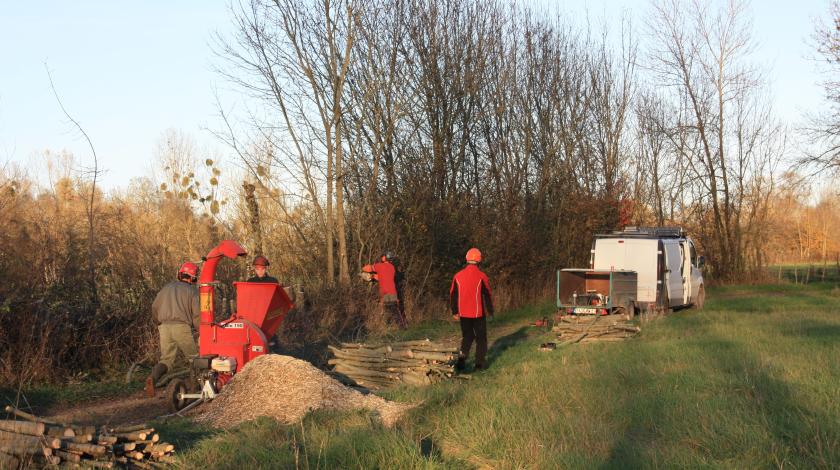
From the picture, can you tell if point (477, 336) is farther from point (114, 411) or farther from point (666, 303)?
point (666, 303)

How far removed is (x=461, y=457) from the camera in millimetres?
7609

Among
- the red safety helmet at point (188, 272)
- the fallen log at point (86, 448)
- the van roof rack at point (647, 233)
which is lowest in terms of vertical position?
the fallen log at point (86, 448)

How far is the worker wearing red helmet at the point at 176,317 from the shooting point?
11.5 meters

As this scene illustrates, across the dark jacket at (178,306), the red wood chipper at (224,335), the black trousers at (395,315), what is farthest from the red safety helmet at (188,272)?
the black trousers at (395,315)

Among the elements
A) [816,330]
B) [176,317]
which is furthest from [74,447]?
[816,330]

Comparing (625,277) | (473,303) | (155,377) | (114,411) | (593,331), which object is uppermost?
(625,277)

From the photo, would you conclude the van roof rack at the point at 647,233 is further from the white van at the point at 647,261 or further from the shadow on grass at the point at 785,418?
the shadow on grass at the point at 785,418

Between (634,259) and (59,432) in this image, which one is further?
(634,259)

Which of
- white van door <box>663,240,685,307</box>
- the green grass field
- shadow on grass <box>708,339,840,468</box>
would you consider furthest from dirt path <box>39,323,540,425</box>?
white van door <box>663,240,685,307</box>

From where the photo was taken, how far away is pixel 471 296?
1415 centimetres

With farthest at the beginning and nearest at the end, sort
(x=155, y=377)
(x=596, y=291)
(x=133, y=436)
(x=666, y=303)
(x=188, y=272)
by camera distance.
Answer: (x=666, y=303) < (x=596, y=291) < (x=188, y=272) < (x=155, y=377) < (x=133, y=436)

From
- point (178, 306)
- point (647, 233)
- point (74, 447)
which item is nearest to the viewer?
point (74, 447)

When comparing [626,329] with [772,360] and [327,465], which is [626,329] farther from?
[327,465]

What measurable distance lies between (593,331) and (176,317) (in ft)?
29.3
